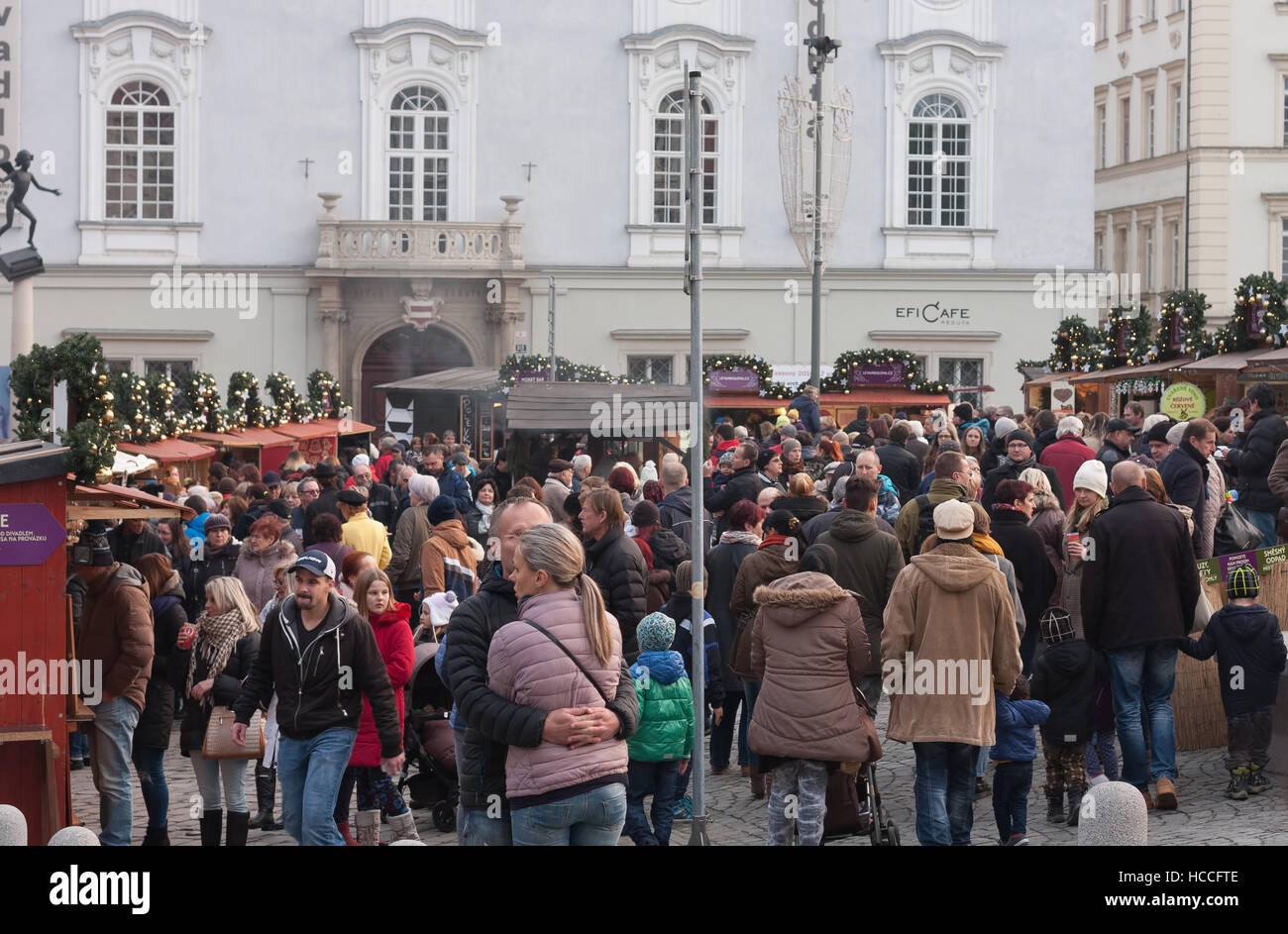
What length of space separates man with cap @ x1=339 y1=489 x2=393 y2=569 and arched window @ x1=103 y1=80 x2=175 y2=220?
84.7 ft

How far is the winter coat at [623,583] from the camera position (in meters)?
9.18

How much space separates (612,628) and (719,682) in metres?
4.47

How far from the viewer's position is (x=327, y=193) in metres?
36.5

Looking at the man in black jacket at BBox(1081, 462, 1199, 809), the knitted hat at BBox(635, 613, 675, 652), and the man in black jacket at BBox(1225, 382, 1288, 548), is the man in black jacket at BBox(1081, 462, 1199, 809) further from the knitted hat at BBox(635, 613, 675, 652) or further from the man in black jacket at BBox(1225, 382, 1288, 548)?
the man in black jacket at BBox(1225, 382, 1288, 548)

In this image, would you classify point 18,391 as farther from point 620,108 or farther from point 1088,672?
point 620,108

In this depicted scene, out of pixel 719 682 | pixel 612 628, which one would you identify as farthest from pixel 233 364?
pixel 612 628

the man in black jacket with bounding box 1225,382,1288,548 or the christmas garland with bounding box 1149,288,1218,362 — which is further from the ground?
the christmas garland with bounding box 1149,288,1218,362

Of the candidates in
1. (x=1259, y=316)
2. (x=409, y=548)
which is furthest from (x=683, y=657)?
(x=1259, y=316)

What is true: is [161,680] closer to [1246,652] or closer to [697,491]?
[697,491]

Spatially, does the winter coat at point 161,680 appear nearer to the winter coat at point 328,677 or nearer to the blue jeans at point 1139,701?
the winter coat at point 328,677

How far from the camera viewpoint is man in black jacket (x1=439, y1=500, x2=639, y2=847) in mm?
6074

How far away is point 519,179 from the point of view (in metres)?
37.2

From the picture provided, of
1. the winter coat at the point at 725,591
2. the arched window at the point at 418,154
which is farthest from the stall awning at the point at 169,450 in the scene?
the arched window at the point at 418,154

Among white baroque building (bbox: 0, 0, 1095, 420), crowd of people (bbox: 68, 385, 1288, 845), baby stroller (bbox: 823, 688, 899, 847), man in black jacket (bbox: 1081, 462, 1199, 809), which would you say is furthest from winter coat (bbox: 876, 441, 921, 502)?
white baroque building (bbox: 0, 0, 1095, 420)
